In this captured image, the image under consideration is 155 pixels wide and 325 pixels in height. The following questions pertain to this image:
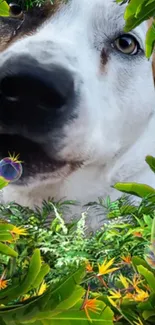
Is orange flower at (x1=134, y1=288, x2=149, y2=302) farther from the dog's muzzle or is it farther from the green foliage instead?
the dog's muzzle

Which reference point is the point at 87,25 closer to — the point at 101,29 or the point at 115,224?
the point at 101,29

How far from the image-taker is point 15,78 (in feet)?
3.90

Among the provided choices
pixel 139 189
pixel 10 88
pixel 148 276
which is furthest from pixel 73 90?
pixel 148 276

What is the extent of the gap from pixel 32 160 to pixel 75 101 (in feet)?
0.52

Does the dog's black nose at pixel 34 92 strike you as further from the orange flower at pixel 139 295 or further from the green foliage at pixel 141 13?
the orange flower at pixel 139 295

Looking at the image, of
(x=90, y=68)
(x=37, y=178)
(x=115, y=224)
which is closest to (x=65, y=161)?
(x=37, y=178)

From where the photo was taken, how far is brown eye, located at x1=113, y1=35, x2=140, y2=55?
1.22 m

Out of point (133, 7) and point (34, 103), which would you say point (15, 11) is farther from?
point (133, 7)

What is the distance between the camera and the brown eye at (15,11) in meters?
1.23

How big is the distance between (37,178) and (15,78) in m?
0.22

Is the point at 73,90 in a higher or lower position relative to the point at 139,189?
higher

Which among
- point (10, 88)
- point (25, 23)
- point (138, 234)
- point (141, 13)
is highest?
point (25, 23)

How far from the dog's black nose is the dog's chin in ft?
0.13

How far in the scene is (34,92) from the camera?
1181 mm
